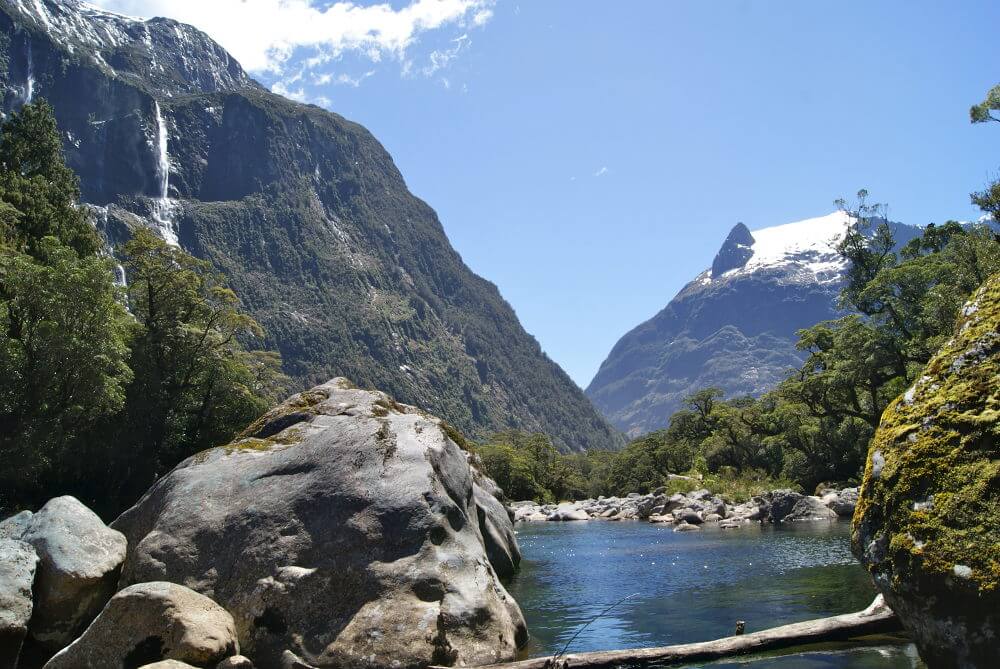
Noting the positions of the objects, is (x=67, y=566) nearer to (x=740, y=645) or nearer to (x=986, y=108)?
(x=740, y=645)

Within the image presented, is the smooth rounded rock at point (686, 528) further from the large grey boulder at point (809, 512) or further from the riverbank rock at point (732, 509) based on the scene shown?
the large grey boulder at point (809, 512)

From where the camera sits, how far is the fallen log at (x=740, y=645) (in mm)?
9062

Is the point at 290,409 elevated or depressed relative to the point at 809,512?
elevated

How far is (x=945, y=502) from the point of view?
648cm

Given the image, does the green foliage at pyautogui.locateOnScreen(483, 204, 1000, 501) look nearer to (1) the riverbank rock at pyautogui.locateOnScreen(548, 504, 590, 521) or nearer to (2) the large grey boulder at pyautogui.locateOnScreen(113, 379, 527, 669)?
(1) the riverbank rock at pyautogui.locateOnScreen(548, 504, 590, 521)

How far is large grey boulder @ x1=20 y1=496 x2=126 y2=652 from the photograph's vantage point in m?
11.2

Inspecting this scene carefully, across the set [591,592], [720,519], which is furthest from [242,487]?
[720,519]

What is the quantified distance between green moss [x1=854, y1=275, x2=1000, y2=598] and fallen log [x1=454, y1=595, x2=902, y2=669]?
A: 3024mm

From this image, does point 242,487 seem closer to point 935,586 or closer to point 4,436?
point 935,586

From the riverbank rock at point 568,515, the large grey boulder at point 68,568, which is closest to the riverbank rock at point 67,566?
the large grey boulder at point 68,568

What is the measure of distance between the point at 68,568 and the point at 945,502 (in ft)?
41.5

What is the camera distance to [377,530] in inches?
463

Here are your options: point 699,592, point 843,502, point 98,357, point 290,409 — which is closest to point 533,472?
point 843,502

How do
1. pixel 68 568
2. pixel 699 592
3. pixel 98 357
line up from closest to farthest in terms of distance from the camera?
pixel 68 568, pixel 699 592, pixel 98 357
